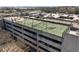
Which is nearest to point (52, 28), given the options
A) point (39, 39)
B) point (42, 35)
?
point (42, 35)

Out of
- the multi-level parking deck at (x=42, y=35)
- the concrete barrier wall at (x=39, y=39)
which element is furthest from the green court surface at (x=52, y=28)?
the concrete barrier wall at (x=39, y=39)

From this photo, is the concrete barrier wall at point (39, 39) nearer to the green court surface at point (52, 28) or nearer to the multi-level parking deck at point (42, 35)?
the multi-level parking deck at point (42, 35)

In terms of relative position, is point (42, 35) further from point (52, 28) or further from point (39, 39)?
point (52, 28)

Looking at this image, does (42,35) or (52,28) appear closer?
(42,35)

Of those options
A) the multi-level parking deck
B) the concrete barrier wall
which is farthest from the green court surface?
the concrete barrier wall

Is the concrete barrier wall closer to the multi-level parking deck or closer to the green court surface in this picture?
the multi-level parking deck

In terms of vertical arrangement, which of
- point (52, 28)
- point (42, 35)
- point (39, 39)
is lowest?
point (39, 39)
